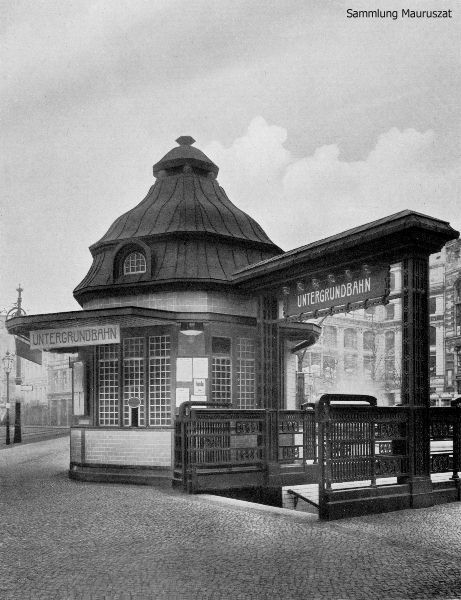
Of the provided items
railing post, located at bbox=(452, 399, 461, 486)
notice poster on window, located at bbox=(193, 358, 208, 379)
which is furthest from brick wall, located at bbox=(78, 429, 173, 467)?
railing post, located at bbox=(452, 399, 461, 486)

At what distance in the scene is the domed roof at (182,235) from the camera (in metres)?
16.3

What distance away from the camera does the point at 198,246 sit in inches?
656

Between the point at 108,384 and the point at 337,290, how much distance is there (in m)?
6.36

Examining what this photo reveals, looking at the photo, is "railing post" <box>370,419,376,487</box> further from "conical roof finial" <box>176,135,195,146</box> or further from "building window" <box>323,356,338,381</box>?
"building window" <box>323,356,338,381</box>

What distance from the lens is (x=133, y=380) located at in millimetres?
15969

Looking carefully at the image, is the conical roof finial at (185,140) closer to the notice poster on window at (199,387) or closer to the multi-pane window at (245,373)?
the multi-pane window at (245,373)

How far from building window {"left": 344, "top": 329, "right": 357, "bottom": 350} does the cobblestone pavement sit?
5739cm

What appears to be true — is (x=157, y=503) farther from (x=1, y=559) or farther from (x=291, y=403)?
(x=291, y=403)

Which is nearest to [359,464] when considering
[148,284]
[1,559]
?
[1,559]

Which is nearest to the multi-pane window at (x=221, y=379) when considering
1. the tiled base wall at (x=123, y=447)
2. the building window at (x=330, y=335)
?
the tiled base wall at (x=123, y=447)

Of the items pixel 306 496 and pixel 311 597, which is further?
pixel 306 496

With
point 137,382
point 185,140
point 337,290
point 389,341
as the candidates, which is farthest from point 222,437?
point 389,341

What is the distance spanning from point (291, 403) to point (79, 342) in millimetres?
5490

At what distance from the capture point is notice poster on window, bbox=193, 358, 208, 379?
15578mm
